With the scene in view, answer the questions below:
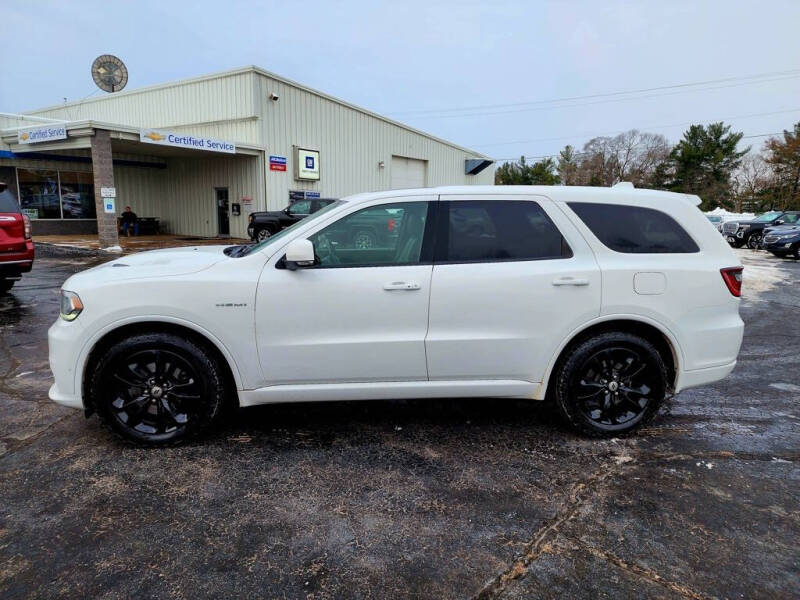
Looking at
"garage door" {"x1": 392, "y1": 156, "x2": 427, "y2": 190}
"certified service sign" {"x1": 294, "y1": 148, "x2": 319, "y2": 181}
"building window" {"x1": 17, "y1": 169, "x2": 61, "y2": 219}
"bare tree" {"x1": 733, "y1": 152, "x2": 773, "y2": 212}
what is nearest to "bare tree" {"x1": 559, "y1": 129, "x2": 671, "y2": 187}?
"bare tree" {"x1": 733, "y1": 152, "x2": 773, "y2": 212}

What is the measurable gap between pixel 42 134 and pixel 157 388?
18574 millimetres

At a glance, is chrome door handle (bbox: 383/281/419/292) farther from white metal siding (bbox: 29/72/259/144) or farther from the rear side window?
white metal siding (bbox: 29/72/259/144)

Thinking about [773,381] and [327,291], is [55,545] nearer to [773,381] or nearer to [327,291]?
[327,291]

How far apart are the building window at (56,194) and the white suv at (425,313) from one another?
22045 millimetres

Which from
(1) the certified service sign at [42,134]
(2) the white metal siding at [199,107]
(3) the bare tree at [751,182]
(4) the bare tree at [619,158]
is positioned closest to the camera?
(1) the certified service sign at [42,134]

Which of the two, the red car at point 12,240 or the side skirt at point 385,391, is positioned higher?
the red car at point 12,240

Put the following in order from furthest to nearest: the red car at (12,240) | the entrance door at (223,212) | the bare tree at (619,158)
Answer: the bare tree at (619,158) < the entrance door at (223,212) < the red car at (12,240)

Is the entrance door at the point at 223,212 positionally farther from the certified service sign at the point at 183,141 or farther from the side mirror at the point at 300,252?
the side mirror at the point at 300,252

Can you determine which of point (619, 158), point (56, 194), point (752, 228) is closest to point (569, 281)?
point (56, 194)

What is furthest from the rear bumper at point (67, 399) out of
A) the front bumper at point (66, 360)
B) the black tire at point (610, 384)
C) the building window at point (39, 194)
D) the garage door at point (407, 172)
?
the garage door at point (407, 172)

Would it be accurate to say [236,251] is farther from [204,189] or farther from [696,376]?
[204,189]

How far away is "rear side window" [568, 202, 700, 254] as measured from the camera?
11.7 feet

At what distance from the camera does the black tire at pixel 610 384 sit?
3531 mm

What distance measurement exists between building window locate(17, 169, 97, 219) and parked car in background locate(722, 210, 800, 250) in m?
29.3
